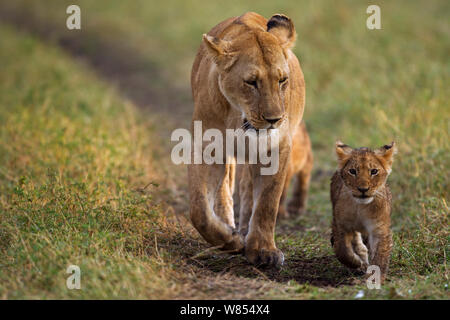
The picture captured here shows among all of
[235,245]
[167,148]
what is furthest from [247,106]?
[167,148]

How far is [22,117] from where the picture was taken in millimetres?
8047

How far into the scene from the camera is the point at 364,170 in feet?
14.2

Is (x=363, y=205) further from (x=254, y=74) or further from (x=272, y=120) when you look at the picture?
(x=254, y=74)

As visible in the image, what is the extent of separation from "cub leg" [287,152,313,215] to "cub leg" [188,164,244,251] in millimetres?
2096

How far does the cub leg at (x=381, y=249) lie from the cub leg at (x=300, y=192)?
231 cm

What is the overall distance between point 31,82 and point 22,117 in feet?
8.60

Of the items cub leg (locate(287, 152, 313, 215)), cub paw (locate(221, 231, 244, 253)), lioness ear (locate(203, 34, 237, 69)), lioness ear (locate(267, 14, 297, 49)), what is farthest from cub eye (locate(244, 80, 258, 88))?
cub leg (locate(287, 152, 313, 215))

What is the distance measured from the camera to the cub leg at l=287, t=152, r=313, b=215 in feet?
22.2

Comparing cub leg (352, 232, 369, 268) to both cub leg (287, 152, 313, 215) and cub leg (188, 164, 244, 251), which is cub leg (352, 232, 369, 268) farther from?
cub leg (287, 152, 313, 215)

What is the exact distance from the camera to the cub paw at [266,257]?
4602 mm

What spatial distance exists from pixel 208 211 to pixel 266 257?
503mm

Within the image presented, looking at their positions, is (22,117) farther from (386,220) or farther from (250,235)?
(386,220)
